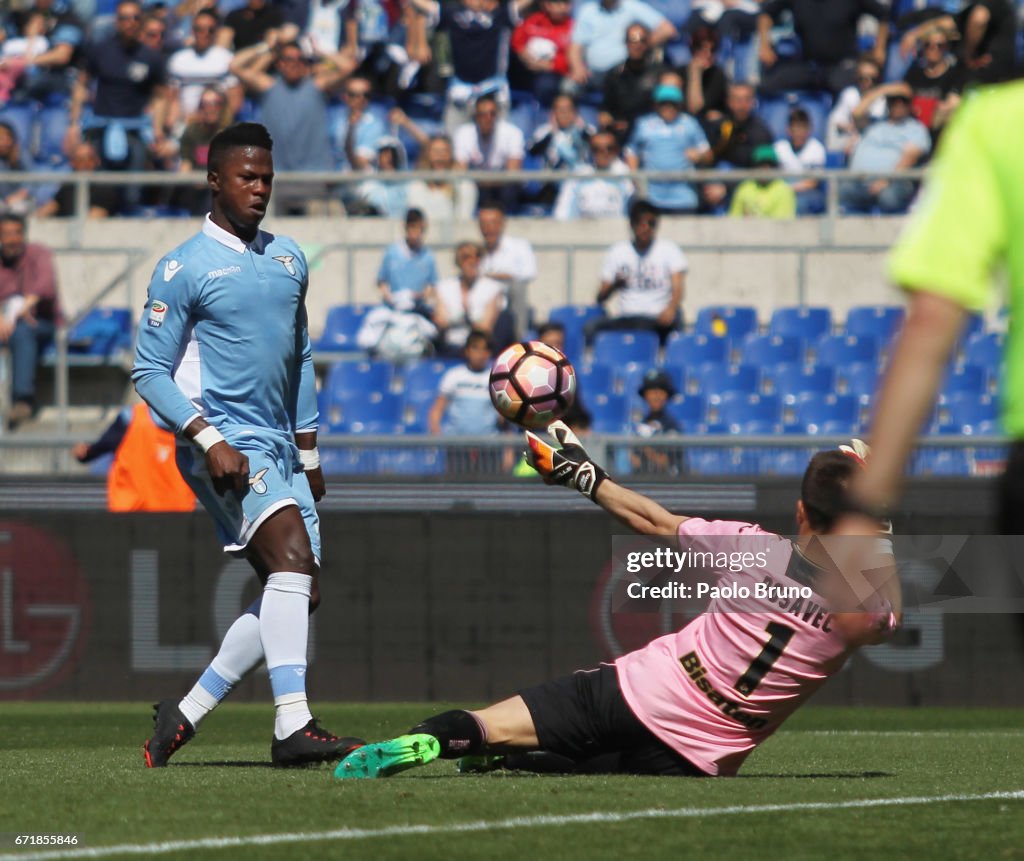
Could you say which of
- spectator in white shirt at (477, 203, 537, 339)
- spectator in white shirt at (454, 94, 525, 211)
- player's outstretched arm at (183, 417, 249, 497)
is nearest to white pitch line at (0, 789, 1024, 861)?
player's outstretched arm at (183, 417, 249, 497)

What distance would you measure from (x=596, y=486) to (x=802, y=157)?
12485 mm

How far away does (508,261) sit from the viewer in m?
16.4

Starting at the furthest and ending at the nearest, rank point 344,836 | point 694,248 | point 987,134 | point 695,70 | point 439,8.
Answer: point 439,8 < point 695,70 < point 694,248 < point 344,836 < point 987,134

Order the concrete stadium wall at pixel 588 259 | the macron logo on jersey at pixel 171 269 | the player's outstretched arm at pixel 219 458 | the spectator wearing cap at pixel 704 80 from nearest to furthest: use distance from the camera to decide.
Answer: the player's outstretched arm at pixel 219 458 → the macron logo on jersey at pixel 171 269 → the concrete stadium wall at pixel 588 259 → the spectator wearing cap at pixel 704 80

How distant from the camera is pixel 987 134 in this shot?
337 centimetres

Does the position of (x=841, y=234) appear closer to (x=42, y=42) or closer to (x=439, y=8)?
(x=439, y=8)

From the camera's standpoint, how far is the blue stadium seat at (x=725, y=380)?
601 inches

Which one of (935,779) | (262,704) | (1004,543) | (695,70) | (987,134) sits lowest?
(262,704)

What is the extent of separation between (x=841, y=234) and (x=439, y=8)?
5.30 metres

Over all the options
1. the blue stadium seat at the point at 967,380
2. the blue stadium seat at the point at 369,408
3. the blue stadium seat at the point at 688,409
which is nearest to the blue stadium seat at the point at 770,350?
the blue stadium seat at the point at 688,409

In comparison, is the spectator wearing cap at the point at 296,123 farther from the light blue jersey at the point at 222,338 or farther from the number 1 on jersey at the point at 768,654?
the number 1 on jersey at the point at 768,654

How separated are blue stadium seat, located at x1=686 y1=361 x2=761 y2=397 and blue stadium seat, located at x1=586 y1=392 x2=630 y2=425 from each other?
0.68 m

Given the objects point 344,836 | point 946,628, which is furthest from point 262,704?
point 344,836

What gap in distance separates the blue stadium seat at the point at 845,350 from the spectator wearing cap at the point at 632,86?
367cm
